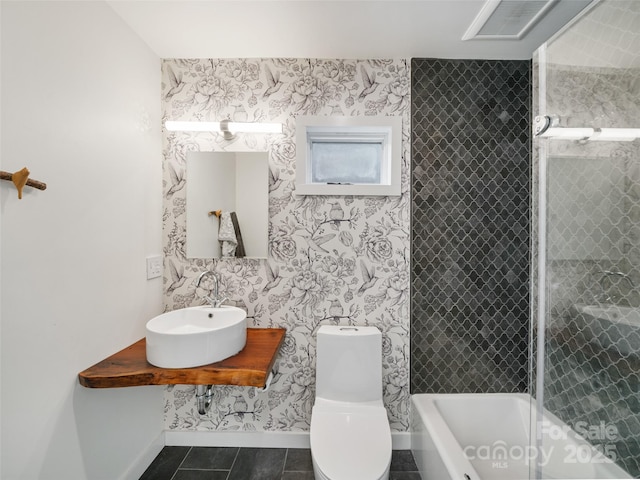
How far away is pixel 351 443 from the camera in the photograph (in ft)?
4.57

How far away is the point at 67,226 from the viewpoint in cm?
123

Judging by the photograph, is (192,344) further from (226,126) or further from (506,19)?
(506,19)

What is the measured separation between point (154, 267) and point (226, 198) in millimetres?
580

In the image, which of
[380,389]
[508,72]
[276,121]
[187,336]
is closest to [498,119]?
[508,72]

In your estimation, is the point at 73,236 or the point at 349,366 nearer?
the point at 73,236

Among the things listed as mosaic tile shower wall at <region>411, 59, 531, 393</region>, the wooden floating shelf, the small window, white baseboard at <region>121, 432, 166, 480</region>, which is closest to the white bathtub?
mosaic tile shower wall at <region>411, 59, 531, 393</region>

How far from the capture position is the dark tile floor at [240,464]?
5.45ft

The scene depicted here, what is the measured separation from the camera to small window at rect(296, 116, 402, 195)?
6.06 feet

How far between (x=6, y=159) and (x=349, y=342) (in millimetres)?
1618

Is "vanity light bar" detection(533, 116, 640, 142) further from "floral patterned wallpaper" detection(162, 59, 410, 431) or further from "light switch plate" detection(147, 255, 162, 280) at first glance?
"light switch plate" detection(147, 255, 162, 280)

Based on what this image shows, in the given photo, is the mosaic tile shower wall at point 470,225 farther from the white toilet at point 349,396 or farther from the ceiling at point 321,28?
A: the white toilet at point 349,396

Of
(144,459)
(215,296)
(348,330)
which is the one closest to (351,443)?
(348,330)

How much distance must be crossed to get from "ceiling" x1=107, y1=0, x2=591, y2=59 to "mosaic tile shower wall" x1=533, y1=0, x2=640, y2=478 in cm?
51

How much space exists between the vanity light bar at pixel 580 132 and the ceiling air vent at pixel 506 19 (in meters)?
0.62
